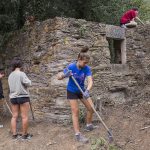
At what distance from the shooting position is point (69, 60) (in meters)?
8.10

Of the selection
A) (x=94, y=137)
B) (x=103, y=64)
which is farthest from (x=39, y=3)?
(x=94, y=137)

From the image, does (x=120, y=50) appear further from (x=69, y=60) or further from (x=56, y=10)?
(x=56, y=10)

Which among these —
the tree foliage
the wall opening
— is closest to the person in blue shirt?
the wall opening

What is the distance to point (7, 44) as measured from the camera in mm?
9914

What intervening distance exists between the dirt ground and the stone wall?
0.39m

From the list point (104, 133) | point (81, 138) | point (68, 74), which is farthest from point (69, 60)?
point (81, 138)

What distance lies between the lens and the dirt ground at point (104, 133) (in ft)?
21.9

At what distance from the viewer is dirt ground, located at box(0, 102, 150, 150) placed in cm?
668

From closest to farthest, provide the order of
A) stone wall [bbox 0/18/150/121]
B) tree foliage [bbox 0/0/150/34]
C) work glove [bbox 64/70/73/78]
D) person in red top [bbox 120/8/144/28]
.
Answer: work glove [bbox 64/70/73/78] → stone wall [bbox 0/18/150/121] → tree foliage [bbox 0/0/150/34] → person in red top [bbox 120/8/144/28]

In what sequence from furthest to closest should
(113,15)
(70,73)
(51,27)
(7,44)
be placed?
(113,15) → (7,44) → (51,27) → (70,73)

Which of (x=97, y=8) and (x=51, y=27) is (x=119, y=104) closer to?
(x=51, y=27)

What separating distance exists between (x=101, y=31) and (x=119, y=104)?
1977 mm

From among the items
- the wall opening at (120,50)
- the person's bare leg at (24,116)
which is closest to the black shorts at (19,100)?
the person's bare leg at (24,116)

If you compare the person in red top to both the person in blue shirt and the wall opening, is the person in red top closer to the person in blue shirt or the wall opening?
the wall opening
